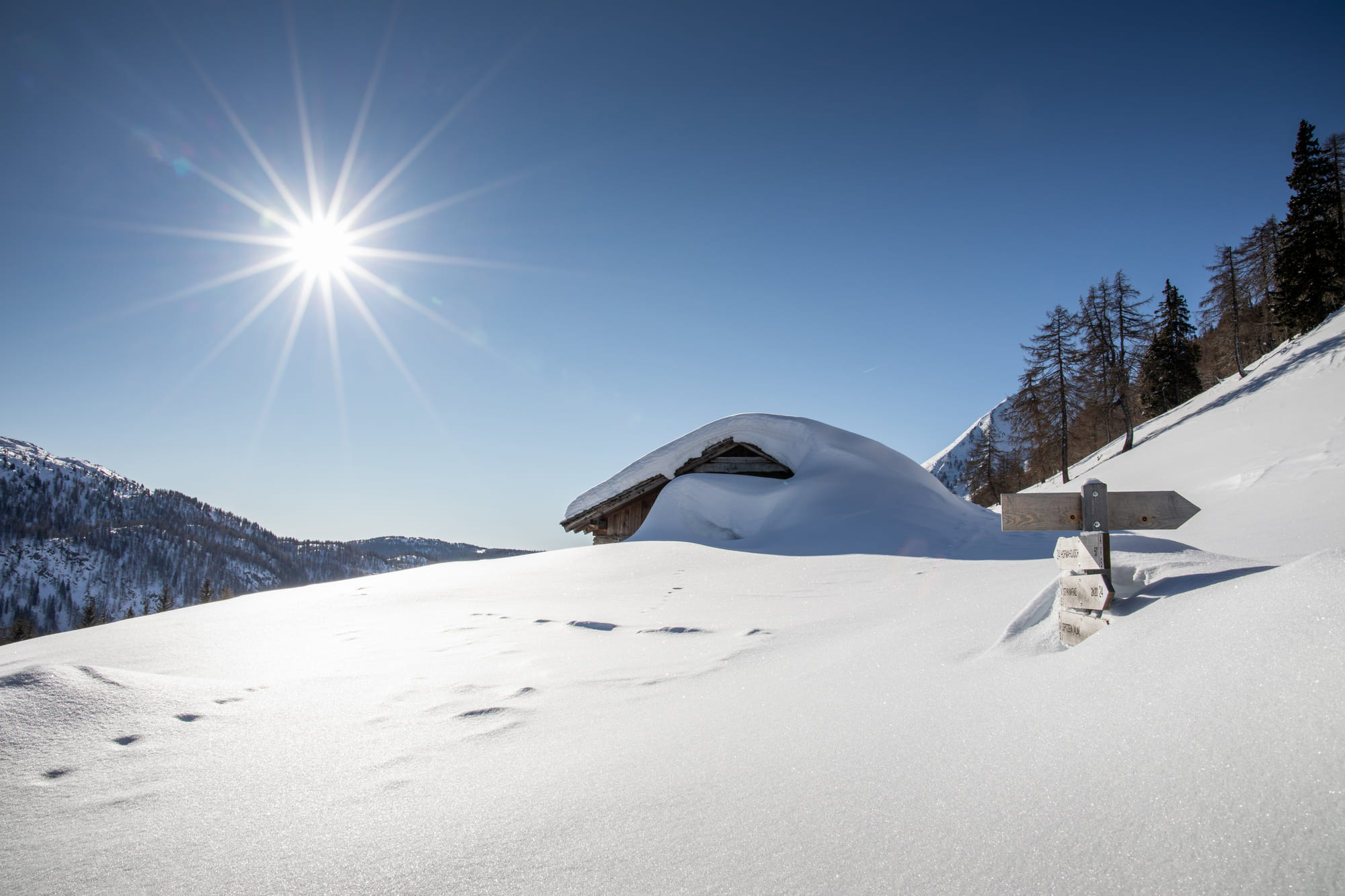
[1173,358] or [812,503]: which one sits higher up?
[1173,358]

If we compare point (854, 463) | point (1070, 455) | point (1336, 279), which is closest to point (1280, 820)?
point (854, 463)

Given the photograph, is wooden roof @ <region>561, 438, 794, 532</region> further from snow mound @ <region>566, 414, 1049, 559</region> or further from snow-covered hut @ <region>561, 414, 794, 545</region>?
snow mound @ <region>566, 414, 1049, 559</region>

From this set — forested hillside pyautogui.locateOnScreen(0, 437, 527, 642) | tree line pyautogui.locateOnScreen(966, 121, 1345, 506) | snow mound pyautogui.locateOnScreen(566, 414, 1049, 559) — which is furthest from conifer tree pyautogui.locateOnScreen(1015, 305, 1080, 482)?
forested hillside pyautogui.locateOnScreen(0, 437, 527, 642)

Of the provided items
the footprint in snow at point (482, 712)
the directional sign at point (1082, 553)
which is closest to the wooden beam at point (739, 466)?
the directional sign at point (1082, 553)

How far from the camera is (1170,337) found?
3212 cm

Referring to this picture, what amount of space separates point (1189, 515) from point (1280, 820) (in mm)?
2853

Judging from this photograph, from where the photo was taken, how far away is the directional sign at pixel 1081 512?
345 centimetres

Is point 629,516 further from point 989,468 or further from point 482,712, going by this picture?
point 989,468

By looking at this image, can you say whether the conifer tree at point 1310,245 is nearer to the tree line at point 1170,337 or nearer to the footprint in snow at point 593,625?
the tree line at point 1170,337

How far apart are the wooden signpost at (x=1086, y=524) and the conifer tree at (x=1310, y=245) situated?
1331 inches

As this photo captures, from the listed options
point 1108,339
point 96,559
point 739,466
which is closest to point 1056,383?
point 1108,339

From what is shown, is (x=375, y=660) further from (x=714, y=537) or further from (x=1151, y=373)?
(x=1151, y=373)

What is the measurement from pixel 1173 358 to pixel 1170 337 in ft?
3.76

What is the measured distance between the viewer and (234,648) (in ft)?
14.9
